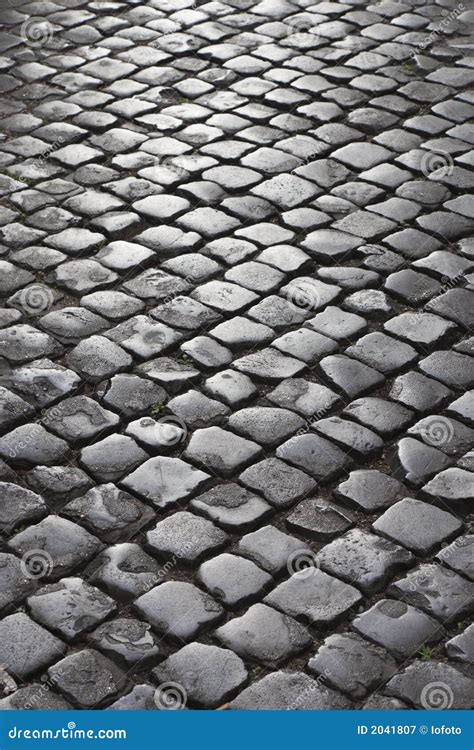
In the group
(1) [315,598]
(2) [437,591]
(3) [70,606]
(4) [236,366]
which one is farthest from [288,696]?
(4) [236,366]

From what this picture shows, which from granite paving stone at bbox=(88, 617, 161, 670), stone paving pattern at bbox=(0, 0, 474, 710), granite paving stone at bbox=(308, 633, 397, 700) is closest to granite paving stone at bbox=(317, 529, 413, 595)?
stone paving pattern at bbox=(0, 0, 474, 710)

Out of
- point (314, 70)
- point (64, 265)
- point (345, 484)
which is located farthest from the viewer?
point (314, 70)

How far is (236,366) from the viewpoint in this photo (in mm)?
4613

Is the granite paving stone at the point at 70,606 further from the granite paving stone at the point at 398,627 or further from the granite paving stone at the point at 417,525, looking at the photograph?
the granite paving stone at the point at 417,525

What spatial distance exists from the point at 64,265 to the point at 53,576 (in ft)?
6.54

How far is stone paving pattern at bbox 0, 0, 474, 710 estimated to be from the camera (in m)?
3.44

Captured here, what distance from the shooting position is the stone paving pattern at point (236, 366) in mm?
3443

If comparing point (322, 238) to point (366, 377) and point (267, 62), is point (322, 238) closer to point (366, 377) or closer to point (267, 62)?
point (366, 377)

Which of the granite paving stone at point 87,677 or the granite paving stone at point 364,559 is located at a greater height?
the granite paving stone at point 87,677

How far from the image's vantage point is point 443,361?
15.3ft

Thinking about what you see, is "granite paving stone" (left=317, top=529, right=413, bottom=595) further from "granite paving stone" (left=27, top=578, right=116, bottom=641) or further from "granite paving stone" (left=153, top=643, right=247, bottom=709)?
"granite paving stone" (left=27, top=578, right=116, bottom=641)

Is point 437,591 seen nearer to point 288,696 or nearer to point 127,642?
point 288,696

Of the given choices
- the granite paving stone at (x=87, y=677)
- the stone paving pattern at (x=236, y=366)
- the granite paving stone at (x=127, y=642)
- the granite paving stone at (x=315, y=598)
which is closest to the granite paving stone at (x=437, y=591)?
the stone paving pattern at (x=236, y=366)

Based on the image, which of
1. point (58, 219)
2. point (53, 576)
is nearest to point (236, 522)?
point (53, 576)
